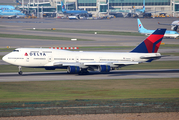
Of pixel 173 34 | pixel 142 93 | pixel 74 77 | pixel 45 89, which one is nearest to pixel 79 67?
pixel 74 77

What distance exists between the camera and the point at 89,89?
42.8 meters

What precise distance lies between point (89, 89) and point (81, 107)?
37.1 ft

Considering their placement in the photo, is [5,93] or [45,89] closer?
[5,93]

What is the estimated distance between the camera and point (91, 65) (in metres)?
55.2

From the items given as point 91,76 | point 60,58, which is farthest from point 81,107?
point 60,58

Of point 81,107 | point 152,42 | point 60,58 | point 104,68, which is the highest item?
point 152,42

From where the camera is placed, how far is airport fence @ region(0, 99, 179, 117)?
2969 centimetres

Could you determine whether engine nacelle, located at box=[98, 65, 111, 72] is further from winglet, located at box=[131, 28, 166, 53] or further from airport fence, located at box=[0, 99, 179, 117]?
airport fence, located at box=[0, 99, 179, 117]

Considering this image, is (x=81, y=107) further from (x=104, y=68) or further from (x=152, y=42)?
(x=152, y=42)

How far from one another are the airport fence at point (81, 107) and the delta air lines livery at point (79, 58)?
68.3ft

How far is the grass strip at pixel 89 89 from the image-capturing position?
123ft

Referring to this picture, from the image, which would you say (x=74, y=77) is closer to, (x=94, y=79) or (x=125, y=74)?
(x=94, y=79)

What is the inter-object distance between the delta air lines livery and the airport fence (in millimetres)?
20833

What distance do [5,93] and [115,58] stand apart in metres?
25.5
